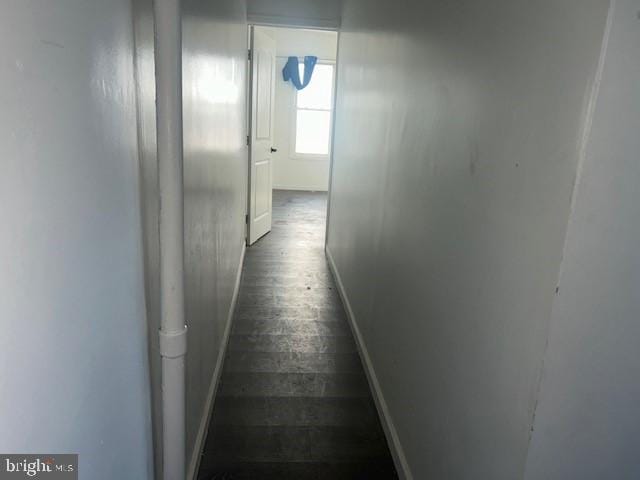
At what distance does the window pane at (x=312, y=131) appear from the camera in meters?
8.55

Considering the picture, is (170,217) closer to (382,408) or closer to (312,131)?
(382,408)

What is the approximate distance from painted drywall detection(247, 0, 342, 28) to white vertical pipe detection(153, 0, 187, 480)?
3284 millimetres

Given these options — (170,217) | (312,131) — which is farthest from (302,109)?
(170,217)

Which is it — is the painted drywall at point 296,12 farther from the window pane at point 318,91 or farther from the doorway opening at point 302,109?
the window pane at point 318,91

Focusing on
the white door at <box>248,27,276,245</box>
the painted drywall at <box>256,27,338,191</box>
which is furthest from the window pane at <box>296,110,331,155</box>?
the white door at <box>248,27,276,245</box>

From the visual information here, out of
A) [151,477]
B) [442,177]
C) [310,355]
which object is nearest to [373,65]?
[442,177]

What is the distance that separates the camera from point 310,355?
2.82 m

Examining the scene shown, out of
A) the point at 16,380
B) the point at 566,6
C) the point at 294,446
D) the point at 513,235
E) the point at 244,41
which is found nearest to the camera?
the point at 16,380

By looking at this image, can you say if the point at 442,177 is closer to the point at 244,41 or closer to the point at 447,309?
the point at 447,309

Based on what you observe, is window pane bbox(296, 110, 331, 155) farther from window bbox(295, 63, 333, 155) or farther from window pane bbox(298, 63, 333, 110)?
window pane bbox(298, 63, 333, 110)

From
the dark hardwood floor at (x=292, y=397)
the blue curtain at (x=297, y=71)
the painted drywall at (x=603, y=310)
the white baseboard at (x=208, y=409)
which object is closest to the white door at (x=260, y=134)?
the dark hardwood floor at (x=292, y=397)

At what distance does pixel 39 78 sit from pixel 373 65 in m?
2.36

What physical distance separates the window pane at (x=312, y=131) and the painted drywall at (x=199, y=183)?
5.77m

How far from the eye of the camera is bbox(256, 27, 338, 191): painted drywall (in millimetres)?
8008
